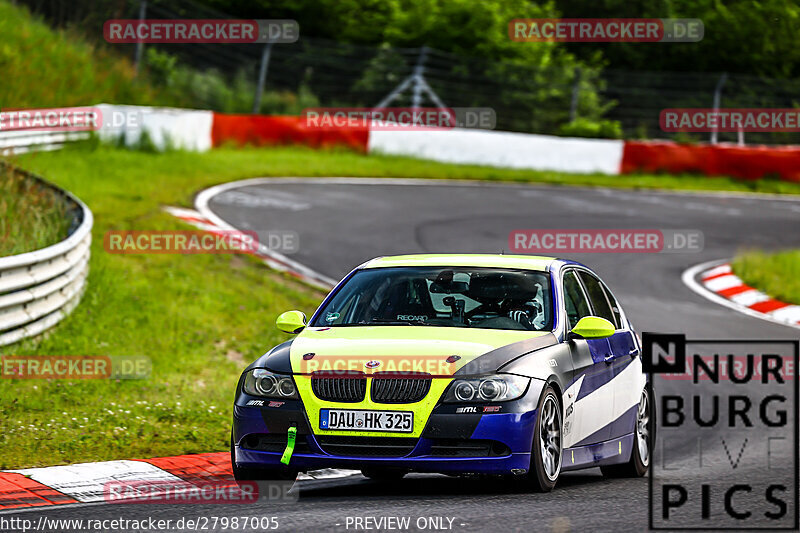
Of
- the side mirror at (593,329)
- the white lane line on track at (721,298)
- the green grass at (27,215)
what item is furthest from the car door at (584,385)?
the white lane line on track at (721,298)

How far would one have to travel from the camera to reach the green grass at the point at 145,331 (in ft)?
31.5

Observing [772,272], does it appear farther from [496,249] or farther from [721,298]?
[496,249]

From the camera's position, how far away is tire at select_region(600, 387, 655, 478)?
901 cm

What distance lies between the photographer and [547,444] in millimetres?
7461

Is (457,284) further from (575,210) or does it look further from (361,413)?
(575,210)

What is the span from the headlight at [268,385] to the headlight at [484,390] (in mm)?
877

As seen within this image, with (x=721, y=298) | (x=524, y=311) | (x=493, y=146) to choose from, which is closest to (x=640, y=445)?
(x=524, y=311)

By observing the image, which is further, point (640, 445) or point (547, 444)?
point (640, 445)

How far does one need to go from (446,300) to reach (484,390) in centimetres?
125

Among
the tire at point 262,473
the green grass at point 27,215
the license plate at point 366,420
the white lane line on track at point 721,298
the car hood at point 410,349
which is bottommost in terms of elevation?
the white lane line on track at point 721,298

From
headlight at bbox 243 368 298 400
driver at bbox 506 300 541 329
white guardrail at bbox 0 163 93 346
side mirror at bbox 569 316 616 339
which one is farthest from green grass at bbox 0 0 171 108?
side mirror at bbox 569 316 616 339

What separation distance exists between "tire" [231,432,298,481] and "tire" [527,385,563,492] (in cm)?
133

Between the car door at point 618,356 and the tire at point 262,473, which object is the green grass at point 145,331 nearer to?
the tire at point 262,473

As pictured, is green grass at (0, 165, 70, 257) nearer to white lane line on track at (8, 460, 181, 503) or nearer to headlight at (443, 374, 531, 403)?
white lane line on track at (8, 460, 181, 503)
